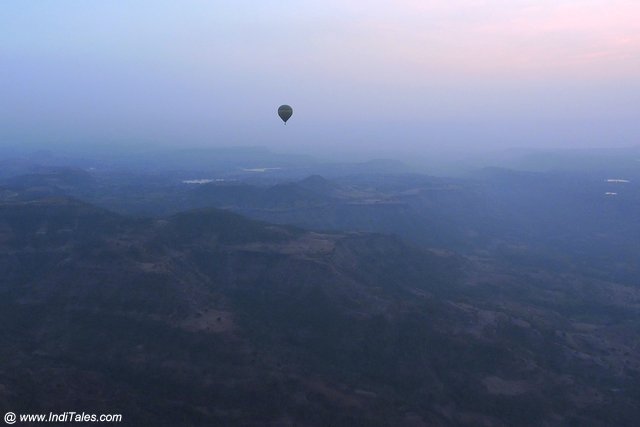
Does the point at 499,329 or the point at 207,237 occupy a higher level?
the point at 207,237

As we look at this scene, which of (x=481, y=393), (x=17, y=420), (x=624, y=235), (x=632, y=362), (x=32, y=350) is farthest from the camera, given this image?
(x=624, y=235)

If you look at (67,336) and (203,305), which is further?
(203,305)

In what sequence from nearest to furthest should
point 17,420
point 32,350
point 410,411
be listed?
point 17,420, point 410,411, point 32,350

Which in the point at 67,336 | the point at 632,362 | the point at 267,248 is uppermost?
the point at 267,248

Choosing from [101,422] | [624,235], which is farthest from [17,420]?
[624,235]

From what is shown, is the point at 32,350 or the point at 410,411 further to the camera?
the point at 32,350

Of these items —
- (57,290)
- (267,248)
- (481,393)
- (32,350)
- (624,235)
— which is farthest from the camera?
(624,235)

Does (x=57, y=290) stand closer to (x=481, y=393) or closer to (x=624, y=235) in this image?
(x=481, y=393)

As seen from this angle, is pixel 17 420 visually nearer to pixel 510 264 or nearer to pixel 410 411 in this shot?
pixel 410 411

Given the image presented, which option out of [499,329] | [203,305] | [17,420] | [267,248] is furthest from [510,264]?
[17,420]
